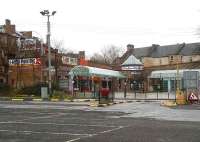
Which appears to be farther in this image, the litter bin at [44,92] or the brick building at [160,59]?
the brick building at [160,59]

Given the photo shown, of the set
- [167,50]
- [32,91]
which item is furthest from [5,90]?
[167,50]

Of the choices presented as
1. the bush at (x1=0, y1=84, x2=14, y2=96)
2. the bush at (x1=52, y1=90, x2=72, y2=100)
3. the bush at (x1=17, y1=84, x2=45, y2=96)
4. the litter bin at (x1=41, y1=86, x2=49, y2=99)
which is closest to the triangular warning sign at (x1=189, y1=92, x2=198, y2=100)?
the bush at (x1=52, y1=90, x2=72, y2=100)

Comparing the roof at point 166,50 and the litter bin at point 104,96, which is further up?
the roof at point 166,50

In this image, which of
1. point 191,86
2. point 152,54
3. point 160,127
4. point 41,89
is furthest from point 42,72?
point 160,127

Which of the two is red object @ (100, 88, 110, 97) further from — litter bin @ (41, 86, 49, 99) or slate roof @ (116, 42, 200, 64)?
slate roof @ (116, 42, 200, 64)

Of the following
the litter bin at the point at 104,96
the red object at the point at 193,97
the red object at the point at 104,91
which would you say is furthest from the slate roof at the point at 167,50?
the red object at the point at 104,91

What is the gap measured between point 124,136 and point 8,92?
51.2 m

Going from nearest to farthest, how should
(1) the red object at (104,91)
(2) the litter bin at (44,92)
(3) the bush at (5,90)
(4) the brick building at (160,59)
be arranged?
(1) the red object at (104,91) < (2) the litter bin at (44,92) < (3) the bush at (5,90) < (4) the brick building at (160,59)

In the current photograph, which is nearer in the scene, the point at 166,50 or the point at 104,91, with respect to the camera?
the point at 104,91

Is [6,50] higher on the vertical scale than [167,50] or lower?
lower

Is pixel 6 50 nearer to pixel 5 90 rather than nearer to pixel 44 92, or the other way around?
pixel 5 90

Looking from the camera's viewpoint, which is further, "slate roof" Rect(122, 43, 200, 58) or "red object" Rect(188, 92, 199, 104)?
"slate roof" Rect(122, 43, 200, 58)

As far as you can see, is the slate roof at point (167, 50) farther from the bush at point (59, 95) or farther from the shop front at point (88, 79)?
the bush at point (59, 95)

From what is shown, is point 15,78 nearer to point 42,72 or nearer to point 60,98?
point 42,72
